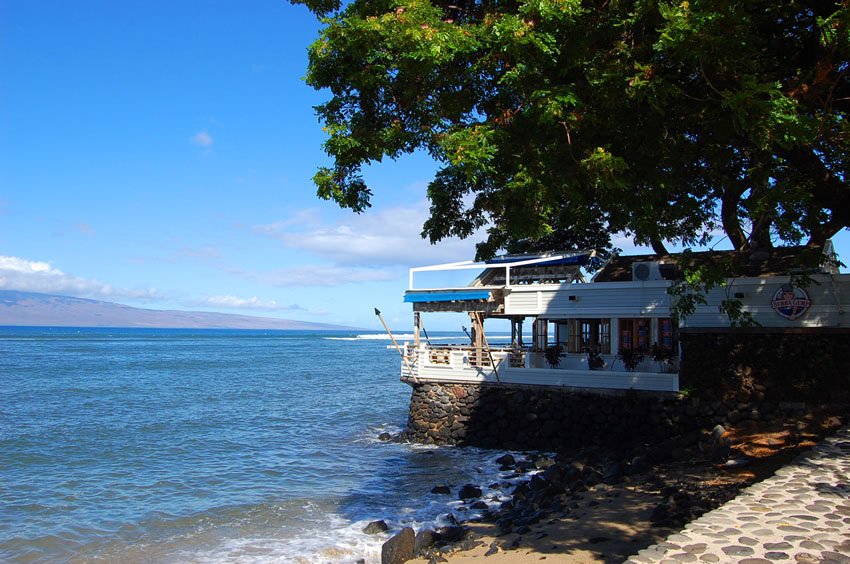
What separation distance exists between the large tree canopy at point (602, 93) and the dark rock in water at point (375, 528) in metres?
6.63

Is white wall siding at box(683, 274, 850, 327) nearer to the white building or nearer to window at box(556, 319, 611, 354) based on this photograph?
the white building

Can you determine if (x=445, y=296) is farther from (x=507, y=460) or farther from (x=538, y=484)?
(x=538, y=484)

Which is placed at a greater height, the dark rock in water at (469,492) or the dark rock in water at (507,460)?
the dark rock in water at (507,460)

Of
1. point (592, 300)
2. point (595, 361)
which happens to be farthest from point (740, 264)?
point (595, 361)

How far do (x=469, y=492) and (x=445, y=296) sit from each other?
351 inches

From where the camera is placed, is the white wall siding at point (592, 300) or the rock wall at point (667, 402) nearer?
the rock wall at point (667, 402)

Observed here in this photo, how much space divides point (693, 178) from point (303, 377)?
44.6m

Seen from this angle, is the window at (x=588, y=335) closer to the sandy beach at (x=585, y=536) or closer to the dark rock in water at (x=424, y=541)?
the sandy beach at (x=585, y=536)

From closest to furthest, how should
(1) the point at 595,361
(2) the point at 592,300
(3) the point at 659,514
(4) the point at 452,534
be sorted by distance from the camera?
1. (3) the point at 659,514
2. (4) the point at 452,534
3. (1) the point at 595,361
4. (2) the point at 592,300

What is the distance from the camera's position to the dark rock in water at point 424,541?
11758mm

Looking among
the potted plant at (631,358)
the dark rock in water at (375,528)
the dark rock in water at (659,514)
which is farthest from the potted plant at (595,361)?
the dark rock in water at (659,514)

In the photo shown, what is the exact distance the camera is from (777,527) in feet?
25.2

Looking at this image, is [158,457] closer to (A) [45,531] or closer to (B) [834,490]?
(A) [45,531]

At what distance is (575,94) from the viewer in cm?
1052
